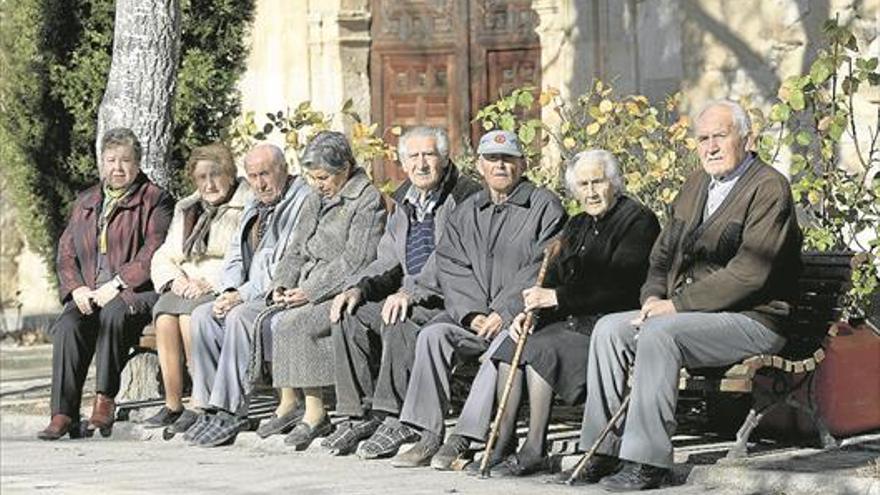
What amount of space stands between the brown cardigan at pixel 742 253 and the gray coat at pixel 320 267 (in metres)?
1.83

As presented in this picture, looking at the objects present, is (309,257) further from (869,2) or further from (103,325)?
(869,2)

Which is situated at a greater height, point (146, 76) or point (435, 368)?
point (146, 76)

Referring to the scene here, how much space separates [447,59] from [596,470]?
348 inches

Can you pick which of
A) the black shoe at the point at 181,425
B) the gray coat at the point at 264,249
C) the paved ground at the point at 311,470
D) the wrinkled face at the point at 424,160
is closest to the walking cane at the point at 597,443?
the paved ground at the point at 311,470

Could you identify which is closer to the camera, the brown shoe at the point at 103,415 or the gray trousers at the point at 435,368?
the gray trousers at the point at 435,368

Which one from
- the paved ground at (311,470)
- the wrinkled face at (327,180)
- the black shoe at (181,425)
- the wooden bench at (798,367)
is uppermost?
the wrinkled face at (327,180)

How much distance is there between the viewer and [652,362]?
31.4ft

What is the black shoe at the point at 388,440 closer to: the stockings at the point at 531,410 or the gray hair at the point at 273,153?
the stockings at the point at 531,410

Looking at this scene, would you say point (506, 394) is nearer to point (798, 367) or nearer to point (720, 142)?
point (798, 367)

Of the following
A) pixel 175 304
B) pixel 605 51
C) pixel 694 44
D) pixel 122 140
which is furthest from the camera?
pixel 605 51

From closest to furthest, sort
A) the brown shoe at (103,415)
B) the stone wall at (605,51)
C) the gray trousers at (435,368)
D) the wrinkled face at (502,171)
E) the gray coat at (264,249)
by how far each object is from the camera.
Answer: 1. the gray trousers at (435,368)
2. the wrinkled face at (502,171)
3. the gray coat at (264,249)
4. the brown shoe at (103,415)
5. the stone wall at (605,51)

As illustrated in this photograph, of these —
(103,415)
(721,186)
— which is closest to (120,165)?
(103,415)

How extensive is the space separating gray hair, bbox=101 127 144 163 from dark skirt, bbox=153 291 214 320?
0.81 m

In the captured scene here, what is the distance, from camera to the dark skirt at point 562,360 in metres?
9.96
